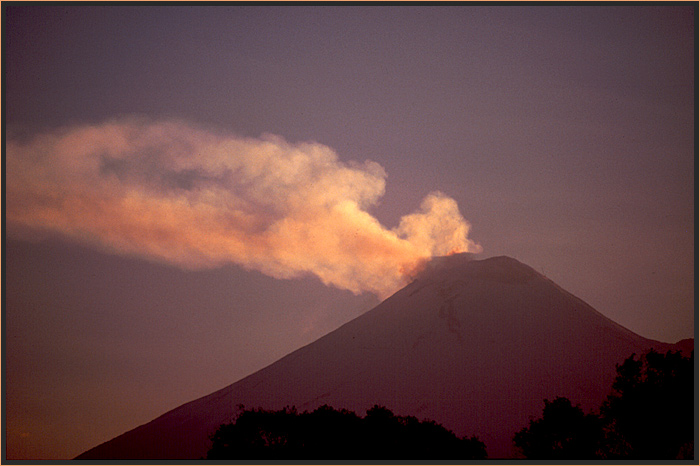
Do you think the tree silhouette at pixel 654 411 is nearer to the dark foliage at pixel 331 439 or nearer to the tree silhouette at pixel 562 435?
the tree silhouette at pixel 562 435

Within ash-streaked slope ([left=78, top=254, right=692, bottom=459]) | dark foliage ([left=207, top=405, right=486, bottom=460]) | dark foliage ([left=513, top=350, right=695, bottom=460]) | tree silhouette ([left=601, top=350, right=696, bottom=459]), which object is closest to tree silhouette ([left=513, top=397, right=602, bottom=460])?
dark foliage ([left=513, top=350, right=695, bottom=460])

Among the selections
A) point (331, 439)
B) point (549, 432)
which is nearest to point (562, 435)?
point (549, 432)

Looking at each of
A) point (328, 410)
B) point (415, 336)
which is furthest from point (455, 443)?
point (415, 336)

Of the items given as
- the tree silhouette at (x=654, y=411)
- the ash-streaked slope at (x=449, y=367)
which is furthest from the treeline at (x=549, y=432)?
the ash-streaked slope at (x=449, y=367)

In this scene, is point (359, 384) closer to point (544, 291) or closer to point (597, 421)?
point (544, 291)

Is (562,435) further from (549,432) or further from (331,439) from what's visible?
(331,439)
